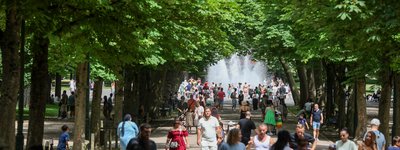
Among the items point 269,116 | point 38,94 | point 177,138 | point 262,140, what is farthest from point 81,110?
point 269,116

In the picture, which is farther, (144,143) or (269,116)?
(269,116)

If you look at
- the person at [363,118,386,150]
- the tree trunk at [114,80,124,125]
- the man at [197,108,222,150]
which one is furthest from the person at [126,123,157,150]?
the tree trunk at [114,80,124,125]

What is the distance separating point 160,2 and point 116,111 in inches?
469

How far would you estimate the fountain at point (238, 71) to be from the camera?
12538 centimetres

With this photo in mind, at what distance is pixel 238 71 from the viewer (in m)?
132

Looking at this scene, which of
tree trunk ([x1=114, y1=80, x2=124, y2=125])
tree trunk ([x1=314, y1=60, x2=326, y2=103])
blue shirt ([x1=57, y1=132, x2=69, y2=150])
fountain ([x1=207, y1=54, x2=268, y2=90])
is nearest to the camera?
blue shirt ([x1=57, y1=132, x2=69, y2=150])

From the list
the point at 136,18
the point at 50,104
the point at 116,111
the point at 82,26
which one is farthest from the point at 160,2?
the point at 50,104

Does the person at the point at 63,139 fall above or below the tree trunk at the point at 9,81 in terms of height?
below

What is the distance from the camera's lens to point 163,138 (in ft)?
102

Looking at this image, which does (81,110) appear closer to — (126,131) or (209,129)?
(126,131)

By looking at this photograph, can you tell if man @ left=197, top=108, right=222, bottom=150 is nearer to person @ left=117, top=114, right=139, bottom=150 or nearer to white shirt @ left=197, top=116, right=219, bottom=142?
white shirt @ left=197, top=116, right=219, bottom=142

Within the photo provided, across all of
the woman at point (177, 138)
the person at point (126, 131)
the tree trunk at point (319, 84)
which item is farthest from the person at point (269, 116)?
the tree trunk at point (319, 84)

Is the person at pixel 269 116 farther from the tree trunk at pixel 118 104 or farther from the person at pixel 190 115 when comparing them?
the tree trunk at pixel 118 104

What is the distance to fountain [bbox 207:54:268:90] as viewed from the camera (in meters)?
125
